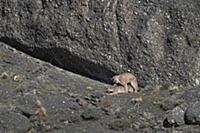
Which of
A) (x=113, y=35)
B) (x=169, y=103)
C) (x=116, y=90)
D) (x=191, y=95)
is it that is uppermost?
(x=113, y=35)

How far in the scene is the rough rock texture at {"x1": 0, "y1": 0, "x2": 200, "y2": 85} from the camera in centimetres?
1293

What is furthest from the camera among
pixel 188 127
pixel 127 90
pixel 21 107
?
pixel 127 90

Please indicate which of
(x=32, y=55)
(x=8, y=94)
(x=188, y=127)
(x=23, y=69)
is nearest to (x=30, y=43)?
(x=32, y=55)

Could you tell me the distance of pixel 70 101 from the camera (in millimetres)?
11586

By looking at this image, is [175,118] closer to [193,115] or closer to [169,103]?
[193,115]

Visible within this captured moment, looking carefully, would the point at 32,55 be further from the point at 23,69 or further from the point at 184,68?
the point at 184,68

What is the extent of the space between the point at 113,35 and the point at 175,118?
3267 millimetres

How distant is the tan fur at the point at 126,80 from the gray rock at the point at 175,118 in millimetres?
2133

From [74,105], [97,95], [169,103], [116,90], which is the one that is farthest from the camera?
[116,90]

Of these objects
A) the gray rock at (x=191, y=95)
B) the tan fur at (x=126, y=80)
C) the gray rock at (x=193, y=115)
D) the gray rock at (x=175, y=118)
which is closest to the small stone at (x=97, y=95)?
the tan fur at (x=126, y=80)

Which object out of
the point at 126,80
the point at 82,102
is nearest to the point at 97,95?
the point at 82,102

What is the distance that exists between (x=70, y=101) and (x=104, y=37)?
2.13m

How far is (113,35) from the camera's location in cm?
1327

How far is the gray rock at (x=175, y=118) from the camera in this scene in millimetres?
10320
